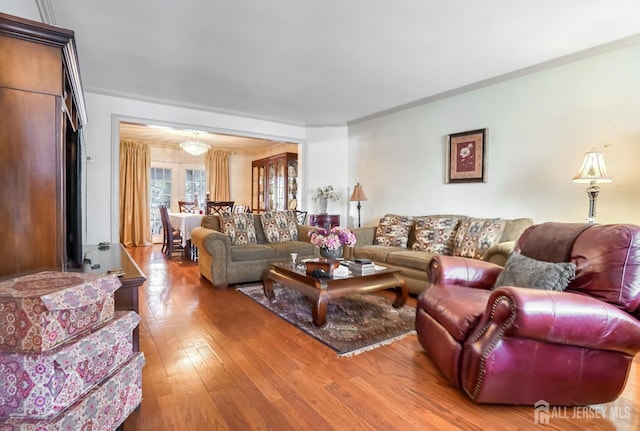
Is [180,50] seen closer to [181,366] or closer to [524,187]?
[181,366]

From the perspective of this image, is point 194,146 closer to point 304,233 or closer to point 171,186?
point 171,186

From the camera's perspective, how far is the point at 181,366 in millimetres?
2070

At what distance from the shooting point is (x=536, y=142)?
3.52m

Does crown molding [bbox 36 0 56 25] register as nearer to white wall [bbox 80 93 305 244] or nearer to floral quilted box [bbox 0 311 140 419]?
white wall [bbox 80 93 305 244]

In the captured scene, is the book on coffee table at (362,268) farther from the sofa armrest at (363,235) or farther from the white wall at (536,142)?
the white wall at (536,142)

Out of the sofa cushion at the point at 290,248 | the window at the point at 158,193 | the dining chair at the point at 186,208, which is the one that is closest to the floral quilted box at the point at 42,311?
the sofa cushion at the point at 290,248

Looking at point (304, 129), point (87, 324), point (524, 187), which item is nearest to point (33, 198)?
point (87, 324)

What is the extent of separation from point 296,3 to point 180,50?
1.39 m

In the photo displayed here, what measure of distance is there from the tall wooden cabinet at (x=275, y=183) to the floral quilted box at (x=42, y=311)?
5271mm

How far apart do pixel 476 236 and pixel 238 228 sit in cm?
288

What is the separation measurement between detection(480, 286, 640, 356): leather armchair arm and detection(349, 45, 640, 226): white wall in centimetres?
195

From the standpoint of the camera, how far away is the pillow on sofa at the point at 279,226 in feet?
15.3

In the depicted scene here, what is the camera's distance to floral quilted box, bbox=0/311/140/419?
1.04m

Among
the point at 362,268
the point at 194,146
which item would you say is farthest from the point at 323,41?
the point at 194,146
